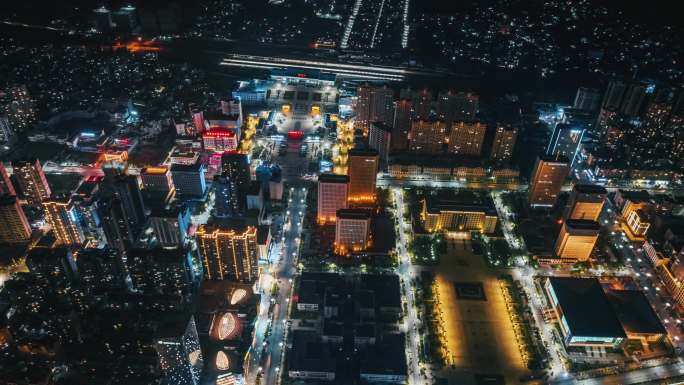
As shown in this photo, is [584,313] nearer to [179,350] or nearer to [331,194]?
[331,194]

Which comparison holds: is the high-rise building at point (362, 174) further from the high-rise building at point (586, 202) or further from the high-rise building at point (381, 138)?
the high-rise building at point (586, 202)

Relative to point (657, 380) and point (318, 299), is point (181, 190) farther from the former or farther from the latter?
point (657, 380)

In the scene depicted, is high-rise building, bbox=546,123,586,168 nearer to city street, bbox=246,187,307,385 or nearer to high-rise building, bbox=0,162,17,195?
A: city street, bbox=246,187,307,385

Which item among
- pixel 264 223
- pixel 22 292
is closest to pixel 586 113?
pixel 264 223

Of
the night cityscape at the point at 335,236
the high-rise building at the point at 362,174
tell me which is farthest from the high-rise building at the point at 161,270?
the high-rise building at the point at 362,174

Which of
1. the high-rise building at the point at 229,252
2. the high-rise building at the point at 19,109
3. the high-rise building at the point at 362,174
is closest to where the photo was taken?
the high-rise building at the point at 229,252

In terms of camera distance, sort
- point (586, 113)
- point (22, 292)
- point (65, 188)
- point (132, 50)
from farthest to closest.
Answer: point (132, 50) → point (586, 113) → point (65, 188) → point (22, 292)

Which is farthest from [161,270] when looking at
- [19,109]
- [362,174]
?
[19,109]
